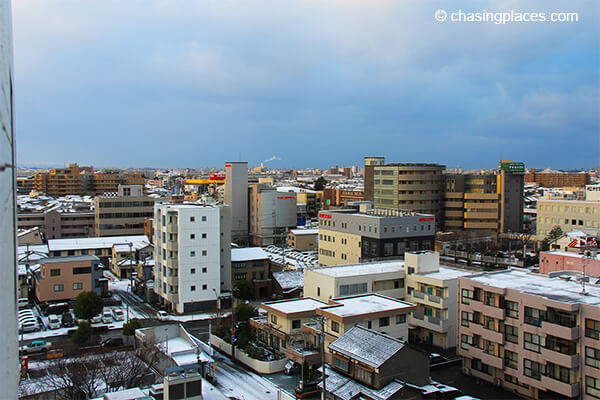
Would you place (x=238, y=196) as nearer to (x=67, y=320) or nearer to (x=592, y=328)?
(x=67, y=320)

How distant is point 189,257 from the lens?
1739 centimetres

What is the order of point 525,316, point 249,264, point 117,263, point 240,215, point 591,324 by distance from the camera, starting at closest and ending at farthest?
1. point 591,324
2. point 525,316
3. point 249,264
4. point 117,263
5. point 240,215

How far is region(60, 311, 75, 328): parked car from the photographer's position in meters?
15.6

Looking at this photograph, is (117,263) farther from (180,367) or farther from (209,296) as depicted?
(180,367)

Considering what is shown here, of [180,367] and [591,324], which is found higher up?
[591,324]

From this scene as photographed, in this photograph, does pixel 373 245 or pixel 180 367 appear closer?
pixel 180 367

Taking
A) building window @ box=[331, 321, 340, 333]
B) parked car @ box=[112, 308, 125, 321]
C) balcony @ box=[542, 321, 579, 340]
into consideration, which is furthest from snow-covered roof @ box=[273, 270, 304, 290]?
balcony @ box=[542, 321, 579, 340]

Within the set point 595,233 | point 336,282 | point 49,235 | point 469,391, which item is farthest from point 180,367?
point 49,235

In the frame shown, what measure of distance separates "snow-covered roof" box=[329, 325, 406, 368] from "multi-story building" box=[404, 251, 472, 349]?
3242 millimetres

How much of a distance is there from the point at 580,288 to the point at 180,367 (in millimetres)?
8700

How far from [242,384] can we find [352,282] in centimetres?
445

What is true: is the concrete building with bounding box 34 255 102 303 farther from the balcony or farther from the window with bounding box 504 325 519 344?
the balcony

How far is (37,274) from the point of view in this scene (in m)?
18.5

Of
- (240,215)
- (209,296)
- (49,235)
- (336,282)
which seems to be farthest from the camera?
(240,215)
